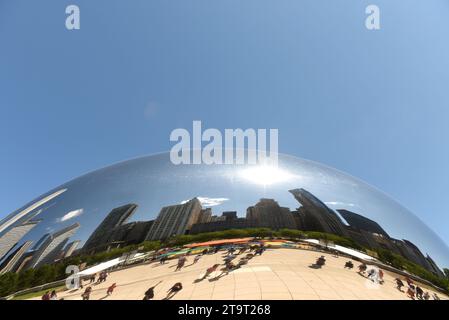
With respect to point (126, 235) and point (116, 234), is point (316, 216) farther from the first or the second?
point (116, 234)

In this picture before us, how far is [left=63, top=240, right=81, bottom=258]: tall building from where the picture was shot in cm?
262

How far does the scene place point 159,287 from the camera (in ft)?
7.21

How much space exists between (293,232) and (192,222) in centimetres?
105

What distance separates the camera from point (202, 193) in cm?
284

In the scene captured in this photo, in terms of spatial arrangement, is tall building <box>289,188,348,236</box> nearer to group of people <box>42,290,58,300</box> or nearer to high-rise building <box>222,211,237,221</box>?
high-rise building <box>222,211,237,221</box>

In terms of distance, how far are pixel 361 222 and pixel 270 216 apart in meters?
1.19

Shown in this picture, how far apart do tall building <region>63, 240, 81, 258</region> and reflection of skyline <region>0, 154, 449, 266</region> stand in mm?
74

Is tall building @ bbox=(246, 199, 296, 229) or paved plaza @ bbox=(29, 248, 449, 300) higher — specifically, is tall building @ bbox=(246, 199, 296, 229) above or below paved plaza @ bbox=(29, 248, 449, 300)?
above

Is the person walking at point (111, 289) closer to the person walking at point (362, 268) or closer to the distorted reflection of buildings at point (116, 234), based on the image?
the distorted reflection of buildings at point (116, 234)

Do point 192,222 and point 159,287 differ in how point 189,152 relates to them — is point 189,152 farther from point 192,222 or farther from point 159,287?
point 159,287

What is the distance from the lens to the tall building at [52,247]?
2.71 meters

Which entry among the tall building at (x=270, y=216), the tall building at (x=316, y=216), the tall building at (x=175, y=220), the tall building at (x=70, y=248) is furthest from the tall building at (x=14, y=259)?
the tall building at (x=316, y=216)

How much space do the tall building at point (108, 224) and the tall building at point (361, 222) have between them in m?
2.40

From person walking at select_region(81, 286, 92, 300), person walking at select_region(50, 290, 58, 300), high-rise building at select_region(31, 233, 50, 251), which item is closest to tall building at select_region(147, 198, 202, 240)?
person walking at select_region(81, 286, 92, 300)
